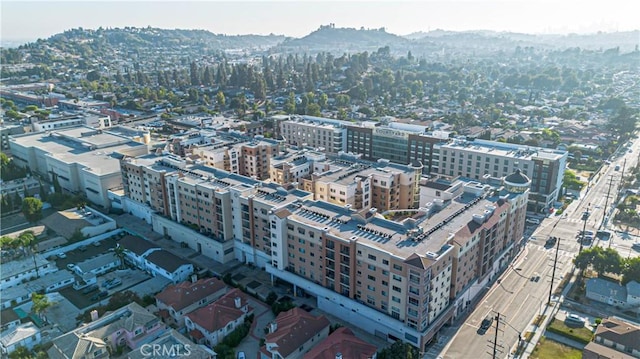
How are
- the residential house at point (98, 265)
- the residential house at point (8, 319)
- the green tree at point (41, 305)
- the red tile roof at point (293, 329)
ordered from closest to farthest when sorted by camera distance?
the red tile roof at point (293, 329), the residential house at point (8, 319), the green tree at point (41, 305), the residential house at point (98, 265)

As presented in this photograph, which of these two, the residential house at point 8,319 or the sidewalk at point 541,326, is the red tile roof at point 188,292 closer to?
the residential house at point 8,319

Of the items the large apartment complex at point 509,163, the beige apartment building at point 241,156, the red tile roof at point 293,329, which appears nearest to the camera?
the red tile roof at point 293,329

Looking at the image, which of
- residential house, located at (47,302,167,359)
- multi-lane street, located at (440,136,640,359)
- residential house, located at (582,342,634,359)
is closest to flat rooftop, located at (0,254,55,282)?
residential house, located at (47,302,167,359)

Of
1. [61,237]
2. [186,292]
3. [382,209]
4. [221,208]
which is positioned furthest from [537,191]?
[61,237]

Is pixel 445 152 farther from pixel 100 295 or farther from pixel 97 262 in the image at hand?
pixel 100 295

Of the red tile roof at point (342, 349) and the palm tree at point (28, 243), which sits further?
the palm tree at point (28, 243)

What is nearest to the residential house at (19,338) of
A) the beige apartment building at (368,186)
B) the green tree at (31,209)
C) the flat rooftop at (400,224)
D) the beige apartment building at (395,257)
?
the beige apartment building at (395,257)
